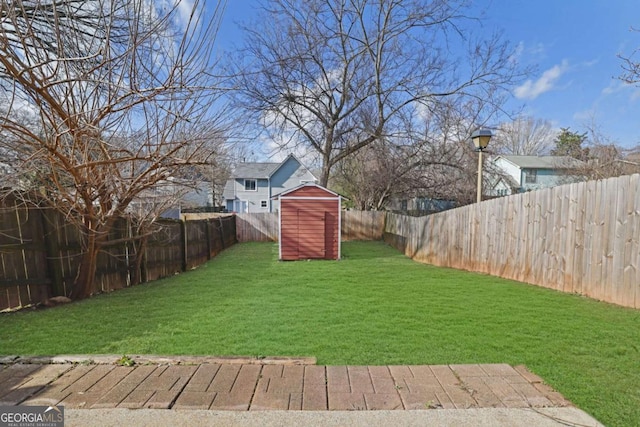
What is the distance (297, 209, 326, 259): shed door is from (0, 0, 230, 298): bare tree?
18.5 ft

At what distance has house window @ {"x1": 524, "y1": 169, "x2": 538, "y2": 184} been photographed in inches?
1046

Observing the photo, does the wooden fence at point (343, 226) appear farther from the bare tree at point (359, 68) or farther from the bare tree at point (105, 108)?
the bare tree at point (105, 108)

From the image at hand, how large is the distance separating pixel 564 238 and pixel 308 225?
697 cm

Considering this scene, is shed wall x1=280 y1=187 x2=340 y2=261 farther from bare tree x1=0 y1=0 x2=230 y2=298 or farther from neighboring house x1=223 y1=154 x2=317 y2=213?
neighboring house x1=223 y1=154 x2=317 y2=213

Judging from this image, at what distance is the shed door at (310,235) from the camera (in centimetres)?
1038

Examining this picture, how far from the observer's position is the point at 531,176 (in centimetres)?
2677

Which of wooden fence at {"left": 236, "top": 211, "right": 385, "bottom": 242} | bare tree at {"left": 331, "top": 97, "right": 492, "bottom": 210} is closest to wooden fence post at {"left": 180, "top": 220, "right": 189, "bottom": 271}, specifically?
wooden fence at {"left": 236, "top": 211, "right": 385, "bottom": 242}

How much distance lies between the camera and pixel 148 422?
1848mm

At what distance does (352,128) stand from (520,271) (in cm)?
1109

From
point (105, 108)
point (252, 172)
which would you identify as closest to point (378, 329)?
point (105, 108)

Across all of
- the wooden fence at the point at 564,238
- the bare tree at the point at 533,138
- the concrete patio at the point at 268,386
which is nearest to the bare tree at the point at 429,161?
the wooden fence at the point at 564,238

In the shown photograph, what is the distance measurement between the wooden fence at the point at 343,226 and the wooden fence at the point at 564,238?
954 cm

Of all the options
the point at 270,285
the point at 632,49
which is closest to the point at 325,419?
the point at 270,285

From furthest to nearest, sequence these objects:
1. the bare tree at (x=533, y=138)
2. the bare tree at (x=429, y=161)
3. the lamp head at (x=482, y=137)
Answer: the bare tree at (x=533, y=138) < the bare tree at (x=429, y=161) < the lamp head at (x=482, y=137)
